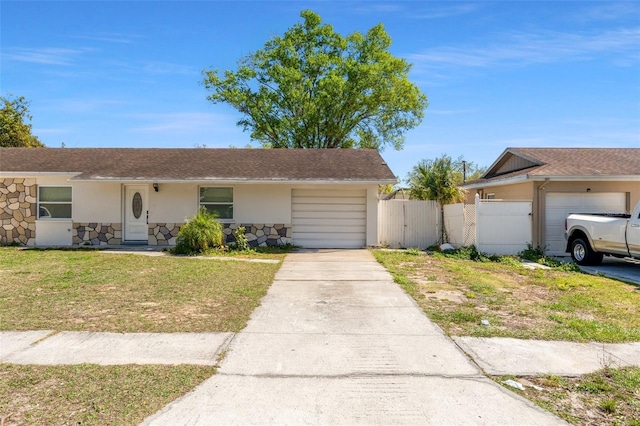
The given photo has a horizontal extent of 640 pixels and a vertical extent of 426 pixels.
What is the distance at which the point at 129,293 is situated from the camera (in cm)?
806

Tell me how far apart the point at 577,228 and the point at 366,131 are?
2163 centimetres

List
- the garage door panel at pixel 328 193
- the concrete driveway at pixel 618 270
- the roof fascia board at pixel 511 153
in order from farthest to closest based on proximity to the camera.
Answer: the roof fascia board at pixel 511 153 < the garage door panel at pixel 328 193 < the concrete driveway at pixel 618 270

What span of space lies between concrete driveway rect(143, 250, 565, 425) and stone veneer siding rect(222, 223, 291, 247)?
889 centimetres

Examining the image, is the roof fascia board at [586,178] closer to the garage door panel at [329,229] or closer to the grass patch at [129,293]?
the garage door panel at [329,229]

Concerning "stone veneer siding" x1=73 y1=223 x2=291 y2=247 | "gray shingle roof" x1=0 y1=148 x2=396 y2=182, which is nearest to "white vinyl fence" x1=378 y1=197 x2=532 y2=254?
"gray shingle roof" x1=0 y1=148 x2=396 y2=182

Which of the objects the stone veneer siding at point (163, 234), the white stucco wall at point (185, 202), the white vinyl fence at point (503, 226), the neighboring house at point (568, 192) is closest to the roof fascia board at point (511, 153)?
the neighboring house at point (568, 192)

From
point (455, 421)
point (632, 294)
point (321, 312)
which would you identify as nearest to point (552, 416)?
point (455, 421)

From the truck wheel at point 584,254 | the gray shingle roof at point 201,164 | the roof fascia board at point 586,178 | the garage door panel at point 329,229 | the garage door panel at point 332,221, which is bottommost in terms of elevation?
the truck wheel at point 584,254

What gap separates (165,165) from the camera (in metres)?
16.5

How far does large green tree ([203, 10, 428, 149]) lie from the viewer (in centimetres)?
3106

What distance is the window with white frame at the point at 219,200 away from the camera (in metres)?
16.2

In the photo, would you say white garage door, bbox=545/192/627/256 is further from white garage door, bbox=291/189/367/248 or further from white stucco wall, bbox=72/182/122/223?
white stucco wall, bbox=72/182/122/223

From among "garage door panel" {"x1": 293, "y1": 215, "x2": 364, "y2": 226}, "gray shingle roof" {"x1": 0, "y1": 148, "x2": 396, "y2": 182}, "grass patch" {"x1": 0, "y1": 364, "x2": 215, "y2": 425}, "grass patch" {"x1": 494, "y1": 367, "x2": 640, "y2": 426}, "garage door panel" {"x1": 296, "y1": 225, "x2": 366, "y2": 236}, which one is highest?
"gray shingle roof" {"x1": 0, "y1": 148, "x2": 396, "y2": 182}

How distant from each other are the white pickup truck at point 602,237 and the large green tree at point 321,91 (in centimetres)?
2014
